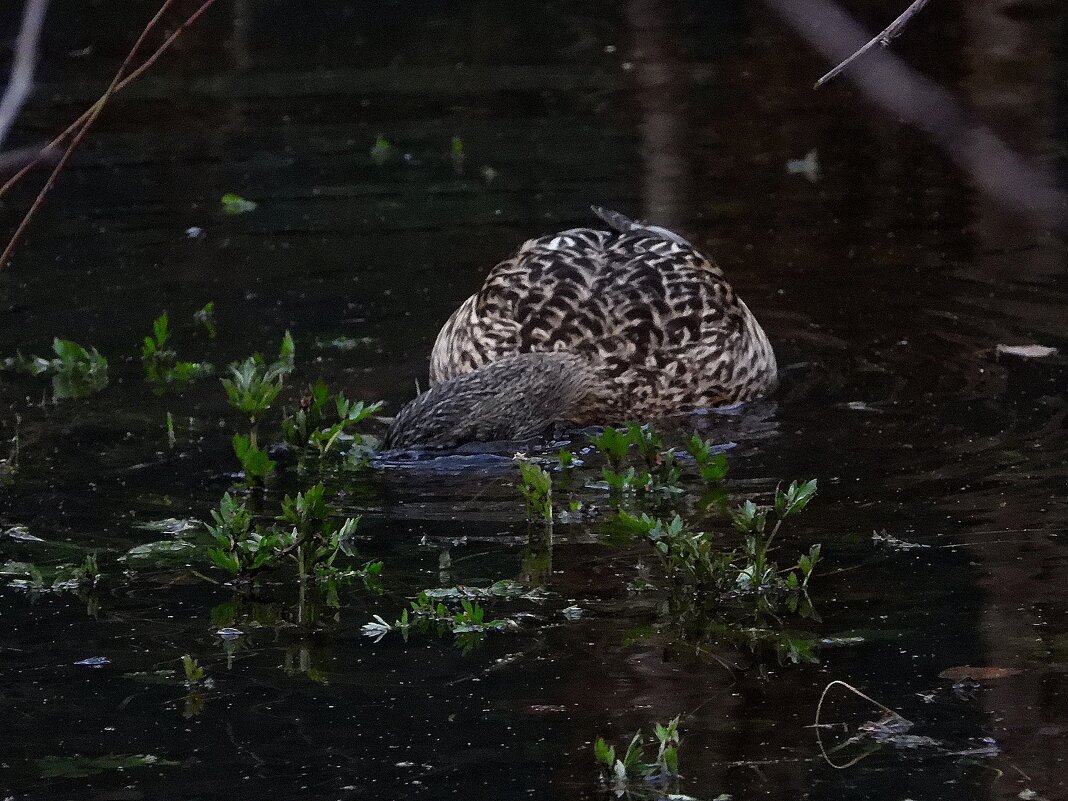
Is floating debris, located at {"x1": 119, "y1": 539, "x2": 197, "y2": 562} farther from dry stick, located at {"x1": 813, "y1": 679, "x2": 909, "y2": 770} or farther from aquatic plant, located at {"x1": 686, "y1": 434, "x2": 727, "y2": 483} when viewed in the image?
dry stick, located at {"x1": 813, "y1": 679, "x2": 909, "y2": 770}

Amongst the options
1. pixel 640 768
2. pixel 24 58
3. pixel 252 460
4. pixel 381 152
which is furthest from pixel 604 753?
pixel 381 152

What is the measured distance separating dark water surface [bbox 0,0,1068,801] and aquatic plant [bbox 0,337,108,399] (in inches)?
3.5

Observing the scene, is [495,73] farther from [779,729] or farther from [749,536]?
[779,729]

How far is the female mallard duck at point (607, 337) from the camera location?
7.93m

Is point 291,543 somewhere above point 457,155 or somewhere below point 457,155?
below

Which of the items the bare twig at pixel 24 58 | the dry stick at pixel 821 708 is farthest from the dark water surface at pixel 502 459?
the bare twig at pixel 24 58

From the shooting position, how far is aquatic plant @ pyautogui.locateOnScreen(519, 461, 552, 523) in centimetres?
631

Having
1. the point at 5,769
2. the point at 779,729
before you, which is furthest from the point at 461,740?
the point at 5,769

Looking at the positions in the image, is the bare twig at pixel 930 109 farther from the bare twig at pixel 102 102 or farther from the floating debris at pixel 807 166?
the floating debris at pixel 807 166

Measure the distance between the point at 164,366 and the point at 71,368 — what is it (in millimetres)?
412

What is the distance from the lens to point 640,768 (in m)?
4.36

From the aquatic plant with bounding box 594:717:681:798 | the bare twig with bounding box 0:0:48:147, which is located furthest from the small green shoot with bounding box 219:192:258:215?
the bare twig with bounding box 0:0:48:147

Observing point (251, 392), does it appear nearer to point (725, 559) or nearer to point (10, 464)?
point (10, 464)

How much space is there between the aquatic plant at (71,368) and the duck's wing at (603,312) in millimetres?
1480
